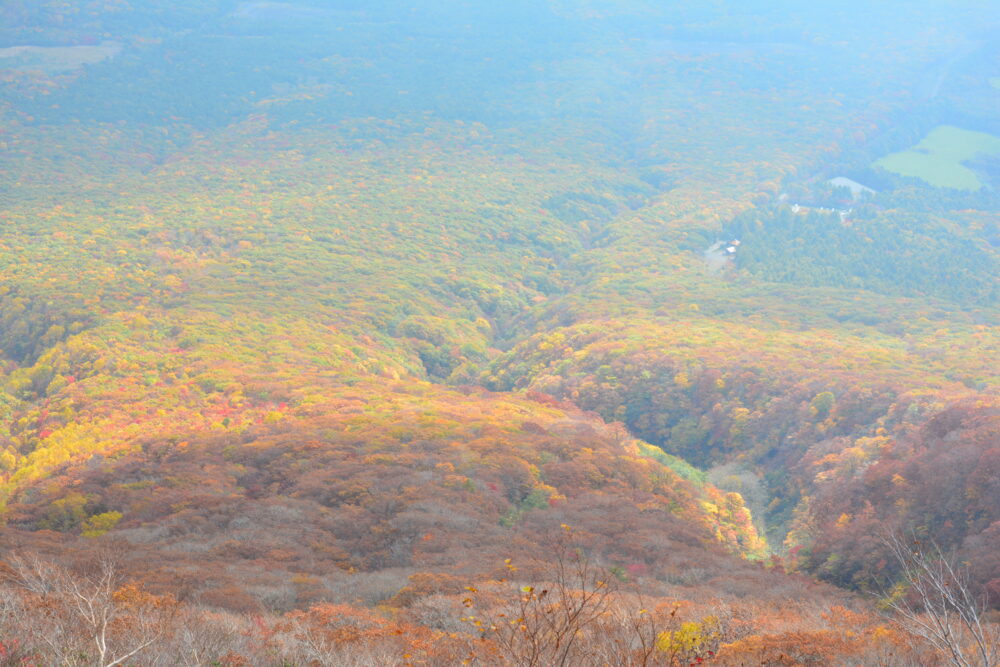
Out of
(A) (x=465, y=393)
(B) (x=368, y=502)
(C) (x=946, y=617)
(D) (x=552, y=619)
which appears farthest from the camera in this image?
(A) (x=465, y=393)

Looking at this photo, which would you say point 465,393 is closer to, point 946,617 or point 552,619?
point 552,619

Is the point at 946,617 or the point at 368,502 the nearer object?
the point at 946,617

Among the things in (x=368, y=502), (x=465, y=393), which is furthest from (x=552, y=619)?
(x=465, y=393)

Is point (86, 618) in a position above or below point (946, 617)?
below

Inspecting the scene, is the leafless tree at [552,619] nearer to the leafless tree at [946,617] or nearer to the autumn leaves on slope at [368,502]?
the leafless tree at [946,617]

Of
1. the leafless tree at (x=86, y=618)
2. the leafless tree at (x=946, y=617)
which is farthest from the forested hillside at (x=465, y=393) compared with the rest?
the leafless tree at (x=946, y=617)

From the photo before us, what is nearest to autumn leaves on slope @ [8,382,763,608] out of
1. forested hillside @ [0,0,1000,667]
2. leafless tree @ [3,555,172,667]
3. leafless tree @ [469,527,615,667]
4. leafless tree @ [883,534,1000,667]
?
forested hillside @ [0,0,1000,667]

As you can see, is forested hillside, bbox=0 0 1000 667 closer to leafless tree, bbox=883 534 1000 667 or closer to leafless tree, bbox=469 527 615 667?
leafless tree, bbox=469 527 615 667
